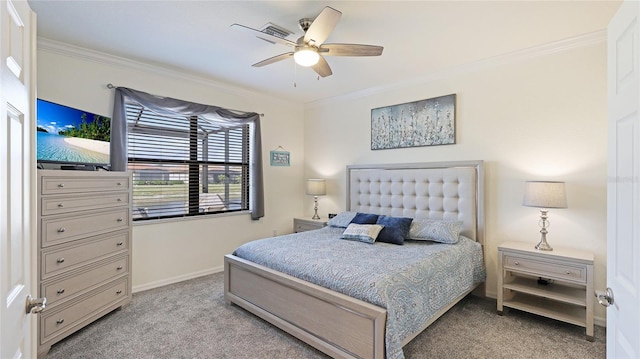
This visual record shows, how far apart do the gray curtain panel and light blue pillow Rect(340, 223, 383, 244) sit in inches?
69.4

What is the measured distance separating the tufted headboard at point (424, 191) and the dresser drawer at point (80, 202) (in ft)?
9.64

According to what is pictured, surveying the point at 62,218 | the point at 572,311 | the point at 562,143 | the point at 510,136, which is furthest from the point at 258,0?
the point at 572,311

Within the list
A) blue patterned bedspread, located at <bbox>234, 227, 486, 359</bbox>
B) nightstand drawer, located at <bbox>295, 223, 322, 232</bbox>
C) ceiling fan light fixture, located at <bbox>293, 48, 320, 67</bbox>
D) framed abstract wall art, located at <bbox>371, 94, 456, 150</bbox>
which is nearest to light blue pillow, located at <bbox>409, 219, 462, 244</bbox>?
blue patterned bedspread, located at <bbox>234, 227, 486, 359</bbox>

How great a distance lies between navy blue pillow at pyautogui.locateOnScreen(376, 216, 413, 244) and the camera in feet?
10.7

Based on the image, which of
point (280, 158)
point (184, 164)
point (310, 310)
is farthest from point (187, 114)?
point (310, 310)

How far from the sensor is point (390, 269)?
2320 millimetres

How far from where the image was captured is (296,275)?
2551mm

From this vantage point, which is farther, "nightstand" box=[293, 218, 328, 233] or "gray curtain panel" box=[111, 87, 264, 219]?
"nightstand" box=[293, 218, 328, 233]

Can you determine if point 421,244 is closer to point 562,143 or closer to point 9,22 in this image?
point 562,143

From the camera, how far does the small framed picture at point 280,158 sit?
5016mm

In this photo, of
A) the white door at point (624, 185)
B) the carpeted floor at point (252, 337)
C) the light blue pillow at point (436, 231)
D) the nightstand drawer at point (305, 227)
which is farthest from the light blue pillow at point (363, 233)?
the white door at point (624, 185)

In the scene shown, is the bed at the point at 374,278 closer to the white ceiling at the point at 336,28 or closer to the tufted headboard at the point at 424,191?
the tufted headboard at the point at 424,191

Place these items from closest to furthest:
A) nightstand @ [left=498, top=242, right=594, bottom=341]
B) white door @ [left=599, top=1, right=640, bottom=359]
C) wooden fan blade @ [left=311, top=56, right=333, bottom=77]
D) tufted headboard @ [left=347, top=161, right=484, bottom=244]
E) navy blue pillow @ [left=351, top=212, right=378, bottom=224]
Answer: white door @ [left=599, top=1, right=640, bottom=359], nightstand @ [left=498, top=242, right=594, bottom=341], wooden fan blade @ [left=311, top=56, right=333, bottom=77], tufted headboard @ [left=347, top=161, right=484, bottom=244], navy blue pillow @ [left=351, top=212, right=378, bottom=224]

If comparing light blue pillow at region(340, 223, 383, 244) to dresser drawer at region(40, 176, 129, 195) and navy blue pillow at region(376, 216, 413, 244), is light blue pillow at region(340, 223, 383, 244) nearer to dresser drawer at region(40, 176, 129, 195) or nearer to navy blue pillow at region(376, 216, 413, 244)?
navy blue pillow at region(376, 216, 413, 244)
